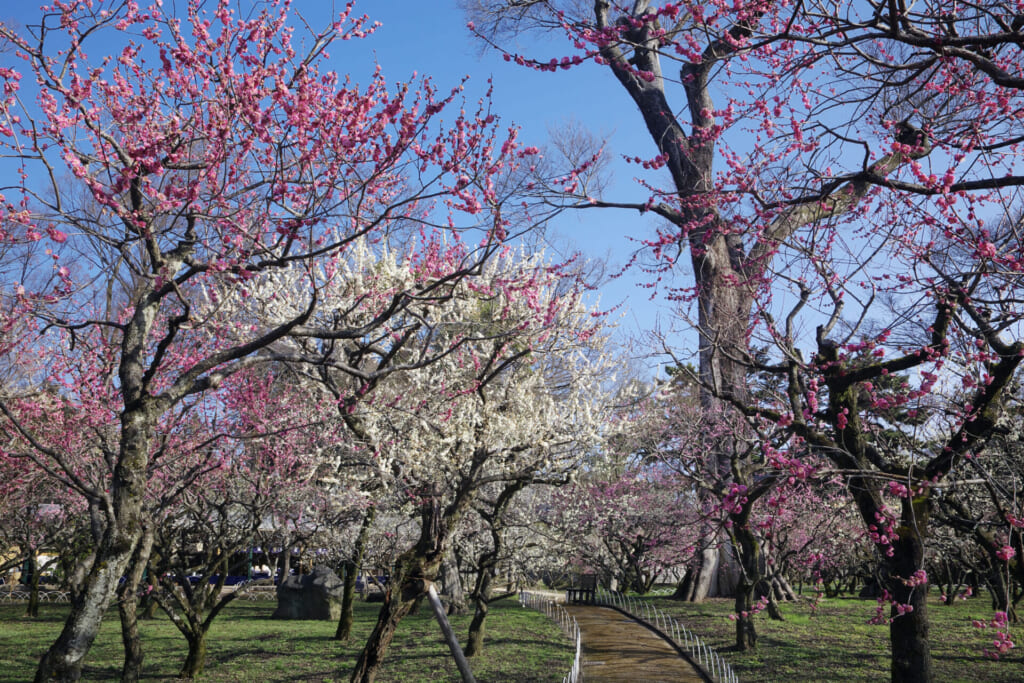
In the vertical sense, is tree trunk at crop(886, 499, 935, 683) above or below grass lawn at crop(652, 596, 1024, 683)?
above

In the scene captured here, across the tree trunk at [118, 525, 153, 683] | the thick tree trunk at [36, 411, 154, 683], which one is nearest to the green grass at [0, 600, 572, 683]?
the tree trunk at [118, 525, 153, 683]

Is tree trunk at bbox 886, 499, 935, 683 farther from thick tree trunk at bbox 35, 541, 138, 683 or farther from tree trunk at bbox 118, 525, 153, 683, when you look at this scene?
tree trunk at bbox 118, 525, 153, 683

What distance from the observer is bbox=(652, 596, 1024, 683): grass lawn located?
12.5m

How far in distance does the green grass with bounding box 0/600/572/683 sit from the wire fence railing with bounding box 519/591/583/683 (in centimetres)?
36

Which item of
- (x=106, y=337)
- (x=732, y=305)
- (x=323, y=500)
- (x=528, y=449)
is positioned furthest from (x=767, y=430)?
(x=106, y=337)

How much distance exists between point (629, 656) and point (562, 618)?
20.0 feet

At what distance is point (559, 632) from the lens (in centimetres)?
1908

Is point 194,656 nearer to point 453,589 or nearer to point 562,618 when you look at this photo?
point 453,589

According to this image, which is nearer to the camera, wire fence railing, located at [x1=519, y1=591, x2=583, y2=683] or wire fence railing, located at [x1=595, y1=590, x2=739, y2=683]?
wire fence railing, located at [x1=519, y1=591, x2=583, y2=683]

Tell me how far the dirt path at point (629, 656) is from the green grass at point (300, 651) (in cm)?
68

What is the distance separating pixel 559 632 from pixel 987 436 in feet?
43.4

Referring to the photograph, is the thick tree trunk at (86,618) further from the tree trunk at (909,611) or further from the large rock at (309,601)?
the large rock at (309,601)

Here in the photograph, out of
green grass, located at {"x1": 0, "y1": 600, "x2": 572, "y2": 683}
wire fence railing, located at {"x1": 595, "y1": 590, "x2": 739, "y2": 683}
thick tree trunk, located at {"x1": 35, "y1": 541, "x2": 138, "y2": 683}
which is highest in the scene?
thick tree trunk, located at {"x1": 35, "y1": 541, "x2": 138, "y2": 683}

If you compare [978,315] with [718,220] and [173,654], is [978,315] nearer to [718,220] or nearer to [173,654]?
[718,220]
